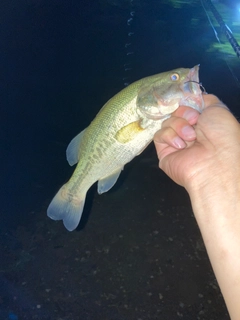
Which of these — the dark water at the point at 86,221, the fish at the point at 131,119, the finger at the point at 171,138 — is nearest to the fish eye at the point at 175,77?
the fish at the point at 131,119

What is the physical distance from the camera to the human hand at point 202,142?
1.85m

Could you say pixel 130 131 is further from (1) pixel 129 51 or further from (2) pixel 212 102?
(1) pixel 129 51

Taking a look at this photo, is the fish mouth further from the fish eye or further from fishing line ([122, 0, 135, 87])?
fishing line ([122, 0, 135, 87])

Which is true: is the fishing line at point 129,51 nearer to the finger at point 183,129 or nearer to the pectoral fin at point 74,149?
the pectoral fin at point 74,149

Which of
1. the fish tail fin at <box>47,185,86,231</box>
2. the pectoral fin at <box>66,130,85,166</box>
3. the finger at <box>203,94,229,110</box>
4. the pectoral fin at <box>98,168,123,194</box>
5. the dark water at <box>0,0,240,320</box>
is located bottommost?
the dark water at <box>0,0,240,320</box>

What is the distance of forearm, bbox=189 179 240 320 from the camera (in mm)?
1563

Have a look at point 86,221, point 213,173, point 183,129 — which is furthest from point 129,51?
point 213,173

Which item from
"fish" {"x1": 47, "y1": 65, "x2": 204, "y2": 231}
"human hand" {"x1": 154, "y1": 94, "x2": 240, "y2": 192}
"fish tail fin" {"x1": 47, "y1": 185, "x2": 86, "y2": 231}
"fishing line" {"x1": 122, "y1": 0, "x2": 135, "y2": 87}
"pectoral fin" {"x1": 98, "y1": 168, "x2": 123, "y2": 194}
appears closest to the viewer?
"human hand" {"x1": 154, "y1": 94, "x2": 240, "y2": 192}

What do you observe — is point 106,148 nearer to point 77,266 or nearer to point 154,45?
point 77,266

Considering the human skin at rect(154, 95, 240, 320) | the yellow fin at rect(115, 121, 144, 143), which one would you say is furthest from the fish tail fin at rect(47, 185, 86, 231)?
the human skin at rect(154, 95, 240, 320)

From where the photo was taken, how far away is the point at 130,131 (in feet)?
7.11

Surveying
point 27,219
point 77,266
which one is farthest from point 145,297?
point 27,219

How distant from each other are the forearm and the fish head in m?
0.53

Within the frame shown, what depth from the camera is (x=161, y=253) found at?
12.1 feet
